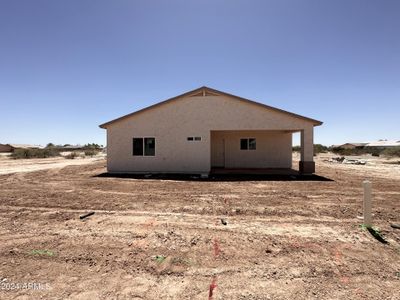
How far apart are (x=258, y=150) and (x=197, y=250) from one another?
15.3 m

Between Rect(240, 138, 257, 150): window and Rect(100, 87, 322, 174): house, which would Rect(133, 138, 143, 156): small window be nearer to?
Rect(100, 87, 322, 174): house

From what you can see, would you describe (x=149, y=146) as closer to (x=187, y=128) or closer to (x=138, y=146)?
(x=138, y=146)

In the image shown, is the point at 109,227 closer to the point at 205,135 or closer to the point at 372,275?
the point at 372,275

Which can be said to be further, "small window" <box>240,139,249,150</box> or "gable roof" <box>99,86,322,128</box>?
"small window" <box>240,139,249,150</box>

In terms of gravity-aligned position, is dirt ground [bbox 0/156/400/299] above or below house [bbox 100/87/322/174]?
below

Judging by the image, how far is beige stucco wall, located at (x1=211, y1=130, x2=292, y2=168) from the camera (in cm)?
1867

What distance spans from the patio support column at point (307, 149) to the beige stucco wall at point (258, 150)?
Answer: 140 inches

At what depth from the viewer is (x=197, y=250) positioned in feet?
14.4

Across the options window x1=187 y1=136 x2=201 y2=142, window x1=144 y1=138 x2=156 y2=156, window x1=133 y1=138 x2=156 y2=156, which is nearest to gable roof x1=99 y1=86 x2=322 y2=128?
window x1=133 y1=138 x2=156 y2=156

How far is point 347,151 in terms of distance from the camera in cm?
4888

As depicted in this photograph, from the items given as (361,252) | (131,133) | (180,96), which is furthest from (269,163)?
(361,252)

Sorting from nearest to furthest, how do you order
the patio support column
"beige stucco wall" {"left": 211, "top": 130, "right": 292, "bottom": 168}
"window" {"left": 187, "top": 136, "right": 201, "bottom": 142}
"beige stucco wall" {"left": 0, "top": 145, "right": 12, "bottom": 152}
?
1. the patio support column
2. "window" {"left": 187, "top": 136, "right": 201, "bottom": 142}
3. "beige stucco wall" {"left": 211, "top": 130, "right": 292, "bottom": 168}
4. "beige stucco wall" {"left": 0, "top": 145, "right": 12, "bottom": 152}

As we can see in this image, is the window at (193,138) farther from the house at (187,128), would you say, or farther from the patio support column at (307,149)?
the patio support column at (307,149)

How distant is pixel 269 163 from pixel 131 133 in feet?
34.5
